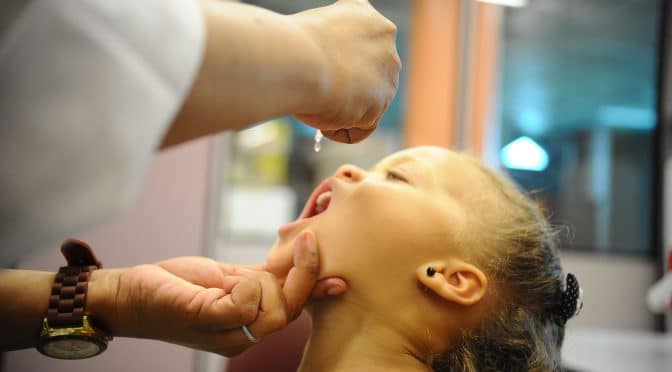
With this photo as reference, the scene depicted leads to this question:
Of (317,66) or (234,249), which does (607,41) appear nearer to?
(234,249)

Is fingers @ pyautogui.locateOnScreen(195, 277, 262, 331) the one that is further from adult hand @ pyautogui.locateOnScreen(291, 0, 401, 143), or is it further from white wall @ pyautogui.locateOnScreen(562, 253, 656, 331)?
white wall @ pyautogui.locateOnScreen(562, 253, 656, 331)

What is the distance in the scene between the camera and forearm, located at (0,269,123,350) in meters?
0.90

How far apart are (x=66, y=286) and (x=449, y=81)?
2.46 metres

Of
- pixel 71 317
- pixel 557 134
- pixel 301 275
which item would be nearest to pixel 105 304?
pixel 71 317

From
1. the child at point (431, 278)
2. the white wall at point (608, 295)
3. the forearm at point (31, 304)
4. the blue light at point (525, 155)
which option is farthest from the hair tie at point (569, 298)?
the blue light at point (525, 155)

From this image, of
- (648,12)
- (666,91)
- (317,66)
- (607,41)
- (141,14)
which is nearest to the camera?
(141,14)

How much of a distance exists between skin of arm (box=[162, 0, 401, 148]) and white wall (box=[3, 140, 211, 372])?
0.58 m

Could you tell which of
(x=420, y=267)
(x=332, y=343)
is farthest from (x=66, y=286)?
(x=420, y=267)

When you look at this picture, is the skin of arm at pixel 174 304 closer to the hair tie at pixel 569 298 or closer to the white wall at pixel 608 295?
the hair tie at pixel 569 298

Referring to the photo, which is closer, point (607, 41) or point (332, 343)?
point (332, 343)

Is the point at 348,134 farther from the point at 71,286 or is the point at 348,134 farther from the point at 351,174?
the point at 71,286

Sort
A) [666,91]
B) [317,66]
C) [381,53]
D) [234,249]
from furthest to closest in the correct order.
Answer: [666,91]
[234,249]
[381,53]
[317,66]

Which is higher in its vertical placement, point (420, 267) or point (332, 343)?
point (420, 267)

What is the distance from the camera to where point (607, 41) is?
11.8 feet
